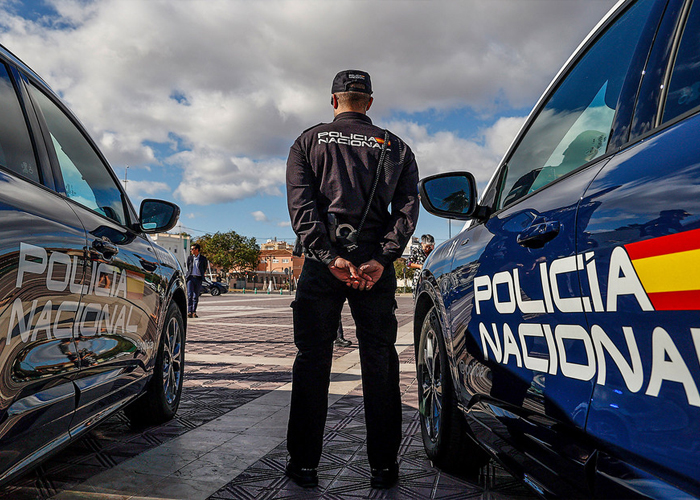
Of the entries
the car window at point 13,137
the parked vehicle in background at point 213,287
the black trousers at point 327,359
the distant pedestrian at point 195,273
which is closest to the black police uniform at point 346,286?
the black trousers at point 327,359

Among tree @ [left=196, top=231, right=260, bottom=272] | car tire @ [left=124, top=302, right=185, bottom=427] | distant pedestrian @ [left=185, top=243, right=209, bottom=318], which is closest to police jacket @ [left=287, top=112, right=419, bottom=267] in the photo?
car tire @ [left=124, top=302, right=185, bottom=427]

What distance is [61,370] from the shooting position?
1.92m

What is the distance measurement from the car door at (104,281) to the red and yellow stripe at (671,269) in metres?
1.79

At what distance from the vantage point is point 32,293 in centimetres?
163

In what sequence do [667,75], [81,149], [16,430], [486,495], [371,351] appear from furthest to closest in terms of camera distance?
[81,149] < [371,351] < [486,495] < [16,430] < [667,75]

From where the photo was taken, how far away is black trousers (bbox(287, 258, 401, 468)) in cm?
263

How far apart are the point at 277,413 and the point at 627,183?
10.8 feet

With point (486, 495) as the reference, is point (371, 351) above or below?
above

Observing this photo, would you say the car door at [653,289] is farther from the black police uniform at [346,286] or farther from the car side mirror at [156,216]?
the car side mirror at [156,216]

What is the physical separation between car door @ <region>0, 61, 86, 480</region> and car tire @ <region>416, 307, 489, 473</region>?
1.53m

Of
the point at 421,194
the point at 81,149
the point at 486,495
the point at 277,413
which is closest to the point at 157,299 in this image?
the point at 81,149

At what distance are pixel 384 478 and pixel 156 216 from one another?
196 centimetres

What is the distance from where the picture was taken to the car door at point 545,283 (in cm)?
141

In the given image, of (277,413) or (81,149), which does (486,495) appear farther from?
(81,149)
